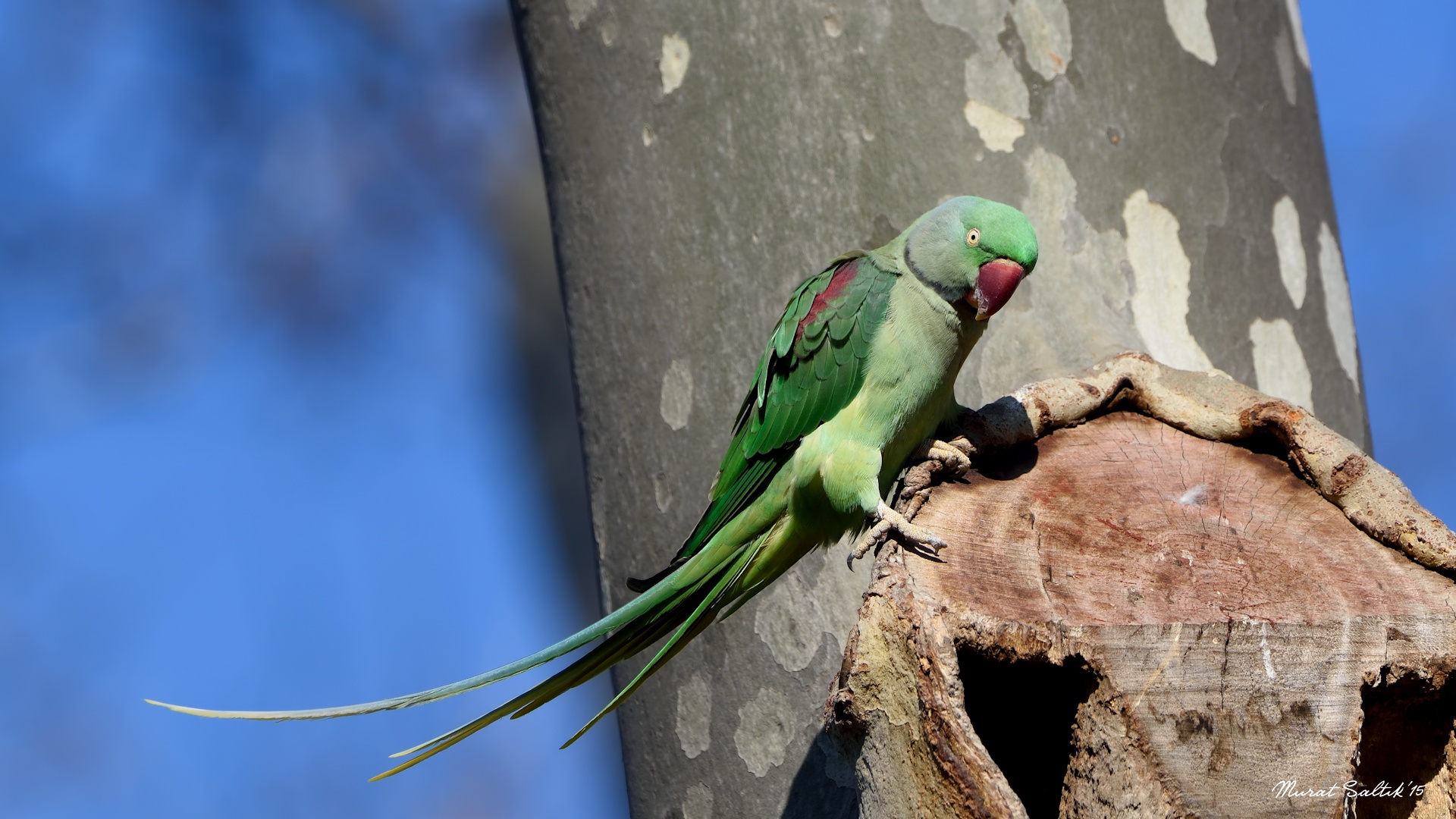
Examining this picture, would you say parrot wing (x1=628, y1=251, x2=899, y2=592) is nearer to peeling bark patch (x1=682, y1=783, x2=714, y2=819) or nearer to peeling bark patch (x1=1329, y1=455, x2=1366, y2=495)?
peeling bark patch (x1=682, y1=783, x2=714, y2=819)

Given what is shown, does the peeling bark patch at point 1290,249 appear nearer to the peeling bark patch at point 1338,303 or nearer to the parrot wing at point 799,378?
the peeling bark patch at point 1338,303

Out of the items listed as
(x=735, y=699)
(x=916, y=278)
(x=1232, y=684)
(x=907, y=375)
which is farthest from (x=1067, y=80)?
(x=735, y=699)

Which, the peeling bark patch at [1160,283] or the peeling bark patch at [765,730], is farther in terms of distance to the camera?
the peeling bark patch at [1160,283]

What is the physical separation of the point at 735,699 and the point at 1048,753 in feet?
1.95

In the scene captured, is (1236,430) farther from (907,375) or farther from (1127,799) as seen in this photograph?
(1127,799)

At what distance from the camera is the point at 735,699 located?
7.32 feet

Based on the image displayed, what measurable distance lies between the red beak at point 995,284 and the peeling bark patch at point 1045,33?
1.44 ft

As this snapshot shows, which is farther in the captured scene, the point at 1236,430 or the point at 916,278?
the point at 916,278

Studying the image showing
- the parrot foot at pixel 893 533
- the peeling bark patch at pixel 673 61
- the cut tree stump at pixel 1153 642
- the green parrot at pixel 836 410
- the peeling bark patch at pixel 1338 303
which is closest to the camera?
the cut tree stump at pixel 1153 642

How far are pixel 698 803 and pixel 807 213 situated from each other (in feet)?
3.97

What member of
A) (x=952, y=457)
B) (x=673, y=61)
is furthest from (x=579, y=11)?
(x=952, y=457)

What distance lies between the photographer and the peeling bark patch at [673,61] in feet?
8.02

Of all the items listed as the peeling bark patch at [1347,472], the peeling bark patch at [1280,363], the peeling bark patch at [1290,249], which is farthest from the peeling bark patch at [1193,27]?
the peeling bark patch at [1347,472]

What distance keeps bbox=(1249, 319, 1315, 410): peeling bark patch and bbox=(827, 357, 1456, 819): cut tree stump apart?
0.35m
